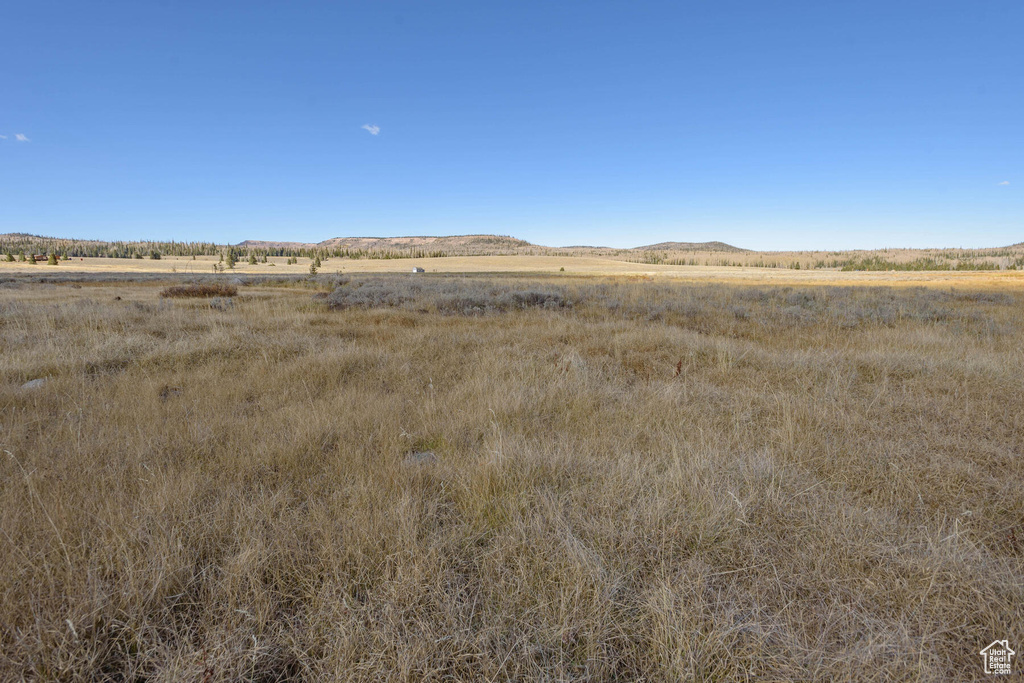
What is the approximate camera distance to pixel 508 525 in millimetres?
2396

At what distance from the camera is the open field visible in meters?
1.66

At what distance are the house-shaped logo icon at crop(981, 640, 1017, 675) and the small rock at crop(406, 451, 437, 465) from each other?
9.90 ft

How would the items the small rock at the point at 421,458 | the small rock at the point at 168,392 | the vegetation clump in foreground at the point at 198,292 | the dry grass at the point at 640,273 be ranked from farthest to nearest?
the dry grass at the point at 640,273, the vegetation clump in foreground at the point at 198,292, the small rock at the point at 168,392, the small rock at the point at 421,458

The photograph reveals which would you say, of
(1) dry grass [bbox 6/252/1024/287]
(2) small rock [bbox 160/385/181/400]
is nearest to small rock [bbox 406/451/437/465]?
(2) small rock [bbox 160/385/181/400]

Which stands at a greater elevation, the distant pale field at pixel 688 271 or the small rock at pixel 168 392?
the distant pale field at pixel 688 271

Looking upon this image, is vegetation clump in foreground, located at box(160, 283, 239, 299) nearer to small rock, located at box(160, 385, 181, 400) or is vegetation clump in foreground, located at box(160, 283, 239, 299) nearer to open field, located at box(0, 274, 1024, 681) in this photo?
open field, located at box(0, 274, 1024, 681)

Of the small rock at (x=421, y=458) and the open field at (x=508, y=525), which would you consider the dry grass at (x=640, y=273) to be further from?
the small rock at (x=421, y=458)

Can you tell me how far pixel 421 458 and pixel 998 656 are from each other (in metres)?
3.23

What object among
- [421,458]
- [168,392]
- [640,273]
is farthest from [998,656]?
[640,273]

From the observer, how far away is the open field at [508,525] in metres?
1.66

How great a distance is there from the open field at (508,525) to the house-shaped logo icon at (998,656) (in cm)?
4

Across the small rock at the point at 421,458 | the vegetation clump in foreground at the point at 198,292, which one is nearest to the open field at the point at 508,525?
the small rock at the point at 421,458

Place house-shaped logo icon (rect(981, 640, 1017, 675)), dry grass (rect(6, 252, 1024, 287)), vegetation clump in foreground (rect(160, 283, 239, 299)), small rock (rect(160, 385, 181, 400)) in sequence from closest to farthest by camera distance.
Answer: house-shaped logo icon (rect(981, 640, 1017, 675)), small rock (rect(160, 385, 181, 400)), vegetation clump in foreground (rect(160, 283, 239, 299)), dry grass (rect(6, 252, 1024, 287))

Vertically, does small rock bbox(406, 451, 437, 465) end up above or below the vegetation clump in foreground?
below
